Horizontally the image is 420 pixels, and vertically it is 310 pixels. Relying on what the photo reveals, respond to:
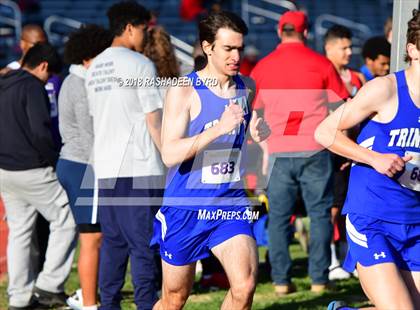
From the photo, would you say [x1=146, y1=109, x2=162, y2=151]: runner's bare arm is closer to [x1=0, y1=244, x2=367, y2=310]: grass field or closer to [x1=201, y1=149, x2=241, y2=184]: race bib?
[x1=201, y1=149, x2=241, y2=184]: race bib

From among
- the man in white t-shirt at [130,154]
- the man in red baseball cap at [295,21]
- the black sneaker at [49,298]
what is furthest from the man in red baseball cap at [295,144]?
the black sneaker at [49,298]

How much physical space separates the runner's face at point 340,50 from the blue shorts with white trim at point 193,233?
3959mm

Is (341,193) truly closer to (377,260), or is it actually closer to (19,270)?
(19,270)

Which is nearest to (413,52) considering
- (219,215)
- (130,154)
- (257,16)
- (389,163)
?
(389,163)

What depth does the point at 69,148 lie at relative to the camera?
7.05 meters

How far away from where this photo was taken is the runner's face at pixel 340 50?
8.80 meters

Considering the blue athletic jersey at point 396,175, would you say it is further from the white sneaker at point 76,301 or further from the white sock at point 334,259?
the white sock at point 334,259

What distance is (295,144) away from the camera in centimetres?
780

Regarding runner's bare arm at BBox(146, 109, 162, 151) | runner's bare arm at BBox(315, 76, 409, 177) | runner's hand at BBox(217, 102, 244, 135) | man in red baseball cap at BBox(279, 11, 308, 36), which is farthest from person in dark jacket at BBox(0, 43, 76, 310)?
runner's bare arm at BBox(315, 76, 409, 177)

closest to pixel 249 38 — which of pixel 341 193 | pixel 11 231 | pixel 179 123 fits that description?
pixel 341 193

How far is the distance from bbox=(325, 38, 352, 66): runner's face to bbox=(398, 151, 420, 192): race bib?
4.28m

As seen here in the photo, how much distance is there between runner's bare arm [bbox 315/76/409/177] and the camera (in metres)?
4.48

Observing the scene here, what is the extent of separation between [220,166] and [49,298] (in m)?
2.91

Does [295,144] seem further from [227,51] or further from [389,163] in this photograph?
[389,163]
